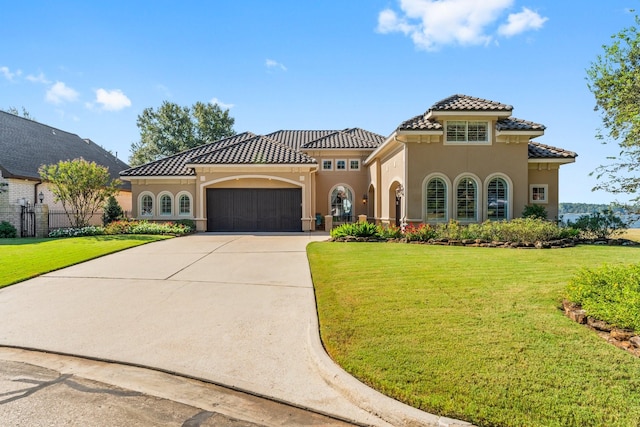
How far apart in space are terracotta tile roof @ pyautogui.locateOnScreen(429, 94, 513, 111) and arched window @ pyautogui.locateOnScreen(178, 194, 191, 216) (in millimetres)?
13800

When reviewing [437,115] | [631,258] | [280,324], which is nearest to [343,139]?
[437,115]

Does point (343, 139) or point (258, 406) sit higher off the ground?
point (343, 139)

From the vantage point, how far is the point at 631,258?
988 centimetres

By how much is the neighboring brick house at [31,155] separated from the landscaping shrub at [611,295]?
80.4 feet

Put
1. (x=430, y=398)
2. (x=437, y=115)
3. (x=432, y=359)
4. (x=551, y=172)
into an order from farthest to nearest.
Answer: (x=551, y=172) → (x=437, y=115) → (x=432, y=359) → (x=430, y=398)

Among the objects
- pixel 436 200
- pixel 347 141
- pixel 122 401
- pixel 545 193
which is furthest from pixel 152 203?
pixel 545 193

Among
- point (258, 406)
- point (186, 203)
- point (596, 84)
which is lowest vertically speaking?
point (258, 406)

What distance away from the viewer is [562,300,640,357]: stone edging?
4195 millimetres

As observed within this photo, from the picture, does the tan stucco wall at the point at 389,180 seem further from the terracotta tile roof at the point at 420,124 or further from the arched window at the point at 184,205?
the arched window at the point at 184,205

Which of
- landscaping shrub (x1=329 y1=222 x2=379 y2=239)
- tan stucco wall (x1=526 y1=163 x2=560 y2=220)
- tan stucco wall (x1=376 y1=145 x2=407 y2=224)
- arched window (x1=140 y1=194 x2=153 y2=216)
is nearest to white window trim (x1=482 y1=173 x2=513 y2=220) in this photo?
tan stucco wall (x1=526 y1=163 x2=560 y2=220)

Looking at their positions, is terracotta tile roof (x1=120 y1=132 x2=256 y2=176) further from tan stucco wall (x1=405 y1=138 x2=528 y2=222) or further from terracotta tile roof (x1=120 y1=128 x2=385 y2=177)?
tan stucco wall (x1=405 y1=138 x2=528 y2=222)

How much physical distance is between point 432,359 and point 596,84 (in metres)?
12.1

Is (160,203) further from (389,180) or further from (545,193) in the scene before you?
(545,193)

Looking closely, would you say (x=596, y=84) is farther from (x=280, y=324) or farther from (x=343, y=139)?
(x=343, y=139)
